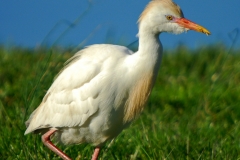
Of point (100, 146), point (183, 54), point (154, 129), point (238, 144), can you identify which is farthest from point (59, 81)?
point (183, 54)

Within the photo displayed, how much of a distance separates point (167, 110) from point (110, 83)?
10.0ft

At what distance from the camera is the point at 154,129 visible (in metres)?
6.82

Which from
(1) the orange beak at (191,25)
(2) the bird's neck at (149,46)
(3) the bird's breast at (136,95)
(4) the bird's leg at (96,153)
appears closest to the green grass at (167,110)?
(4) the bird's leg at (96,153)

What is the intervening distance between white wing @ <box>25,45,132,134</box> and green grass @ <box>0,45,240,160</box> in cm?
19

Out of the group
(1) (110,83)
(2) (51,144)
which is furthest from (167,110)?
(1) (110,83)

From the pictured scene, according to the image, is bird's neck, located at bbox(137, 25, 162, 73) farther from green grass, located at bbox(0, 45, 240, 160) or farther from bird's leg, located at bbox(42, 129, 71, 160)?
bird's leg, located at bbox(42, 129, 71, 160)

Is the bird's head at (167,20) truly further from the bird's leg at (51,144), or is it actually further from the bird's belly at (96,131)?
the bird's leg at (51,144)

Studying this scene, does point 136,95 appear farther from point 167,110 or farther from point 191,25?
point 167,110

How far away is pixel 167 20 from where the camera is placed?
5.39 m

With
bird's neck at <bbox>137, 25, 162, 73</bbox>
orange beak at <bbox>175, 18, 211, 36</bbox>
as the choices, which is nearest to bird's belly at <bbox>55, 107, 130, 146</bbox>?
bird's neck at <bbox>137, 25, 162, 73</bbox>

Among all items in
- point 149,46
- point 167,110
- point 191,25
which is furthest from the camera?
point 167,110

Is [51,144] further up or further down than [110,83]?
further down

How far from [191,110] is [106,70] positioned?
3308 mm

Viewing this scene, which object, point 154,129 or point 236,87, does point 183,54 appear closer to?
point 236,87
